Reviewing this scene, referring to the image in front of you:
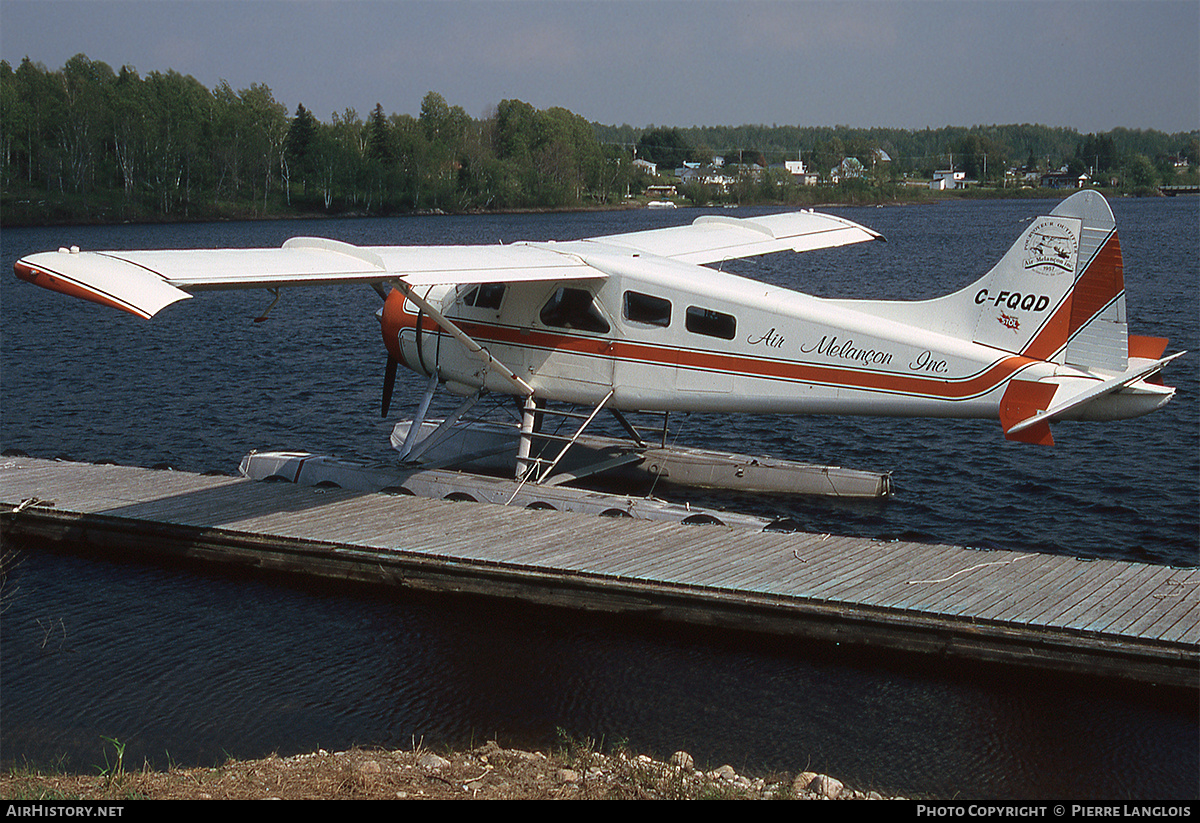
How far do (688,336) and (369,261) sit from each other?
12.3 ft

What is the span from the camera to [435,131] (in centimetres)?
12794

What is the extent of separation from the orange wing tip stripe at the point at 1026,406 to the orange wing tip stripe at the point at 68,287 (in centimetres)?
804

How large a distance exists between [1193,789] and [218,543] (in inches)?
373

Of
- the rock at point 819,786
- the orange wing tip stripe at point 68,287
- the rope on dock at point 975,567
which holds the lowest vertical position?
the rock at point 819,786

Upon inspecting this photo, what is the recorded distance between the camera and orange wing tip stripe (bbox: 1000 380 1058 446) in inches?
418

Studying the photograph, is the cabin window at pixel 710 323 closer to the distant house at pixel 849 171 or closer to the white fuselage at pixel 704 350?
the white fuselage at pixel 704 350

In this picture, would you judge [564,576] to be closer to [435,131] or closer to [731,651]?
[731,651]

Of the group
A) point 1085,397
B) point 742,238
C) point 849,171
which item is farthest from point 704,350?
point 849,171

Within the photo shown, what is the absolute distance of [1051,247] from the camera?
10867 mm

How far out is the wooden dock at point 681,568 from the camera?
872 centimetres

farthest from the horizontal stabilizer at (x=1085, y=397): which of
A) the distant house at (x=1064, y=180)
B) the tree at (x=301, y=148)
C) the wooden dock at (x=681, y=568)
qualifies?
the distant house at (x=1064, y=180)

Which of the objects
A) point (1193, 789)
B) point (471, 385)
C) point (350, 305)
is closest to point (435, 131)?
point (350, 305)

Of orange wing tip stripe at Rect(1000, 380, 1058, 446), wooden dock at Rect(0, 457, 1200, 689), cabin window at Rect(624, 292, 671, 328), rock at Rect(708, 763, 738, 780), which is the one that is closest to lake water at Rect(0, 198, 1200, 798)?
wooden dock at Rect(0, 457, 1200, 689)

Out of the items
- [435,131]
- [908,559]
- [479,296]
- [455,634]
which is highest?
[435,131]
